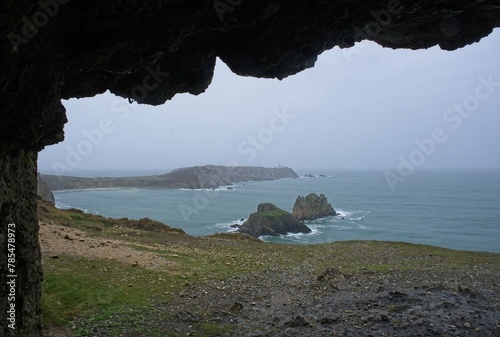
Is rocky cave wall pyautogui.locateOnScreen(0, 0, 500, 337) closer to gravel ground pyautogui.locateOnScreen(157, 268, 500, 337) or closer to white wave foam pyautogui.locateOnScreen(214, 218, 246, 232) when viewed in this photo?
gravel ground pyautogui.locateOnScreen(157, 268, 500, 337)

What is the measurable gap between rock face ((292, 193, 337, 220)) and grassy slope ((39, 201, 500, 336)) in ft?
208

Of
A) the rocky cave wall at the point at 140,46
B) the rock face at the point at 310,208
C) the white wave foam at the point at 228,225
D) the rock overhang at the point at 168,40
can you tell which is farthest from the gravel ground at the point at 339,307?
the rock face at the point at 310,208

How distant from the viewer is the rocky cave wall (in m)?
6.44

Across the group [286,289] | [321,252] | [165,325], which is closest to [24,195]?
[165,325]

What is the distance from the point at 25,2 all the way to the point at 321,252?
94.2 feet

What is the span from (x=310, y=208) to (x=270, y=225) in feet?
95.3

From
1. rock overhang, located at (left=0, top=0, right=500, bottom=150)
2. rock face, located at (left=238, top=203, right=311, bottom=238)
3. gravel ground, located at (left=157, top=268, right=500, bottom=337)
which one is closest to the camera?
rock overhang, located at (left=0, top=0, right=500, bottom=150)

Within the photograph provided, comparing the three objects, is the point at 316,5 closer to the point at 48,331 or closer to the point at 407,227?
the point at 48,331

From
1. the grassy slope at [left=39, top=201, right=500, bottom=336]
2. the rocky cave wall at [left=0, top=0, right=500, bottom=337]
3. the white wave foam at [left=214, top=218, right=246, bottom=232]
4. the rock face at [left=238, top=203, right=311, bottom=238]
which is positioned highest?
the rocky cave wall at [left=0, top=0, right=500, bottom=337]

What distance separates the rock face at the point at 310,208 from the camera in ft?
334

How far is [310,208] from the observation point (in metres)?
102

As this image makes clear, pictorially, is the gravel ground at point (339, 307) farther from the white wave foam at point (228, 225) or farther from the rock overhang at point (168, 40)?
the white wave foam at point (228, 225)

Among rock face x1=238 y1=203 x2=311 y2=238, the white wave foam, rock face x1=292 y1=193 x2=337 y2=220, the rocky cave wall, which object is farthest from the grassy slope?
rock face x1=292 y1=193 x2=337 y2=220

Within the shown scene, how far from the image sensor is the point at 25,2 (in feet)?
17.6
